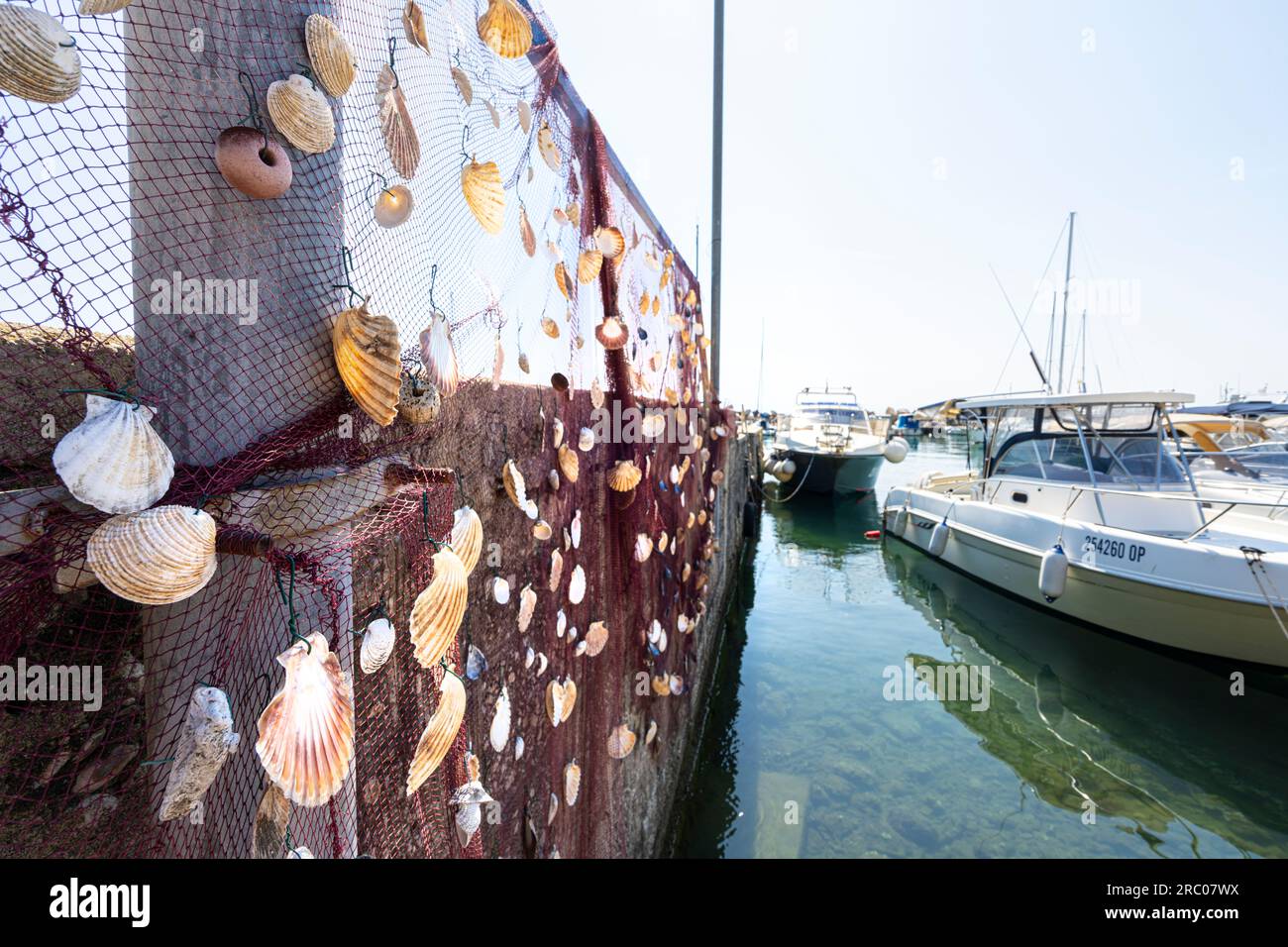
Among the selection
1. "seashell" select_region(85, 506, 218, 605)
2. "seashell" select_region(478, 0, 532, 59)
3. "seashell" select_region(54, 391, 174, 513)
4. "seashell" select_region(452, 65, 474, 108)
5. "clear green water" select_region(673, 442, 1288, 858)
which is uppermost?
"seashell" select_region(478, 0, 532, 59)

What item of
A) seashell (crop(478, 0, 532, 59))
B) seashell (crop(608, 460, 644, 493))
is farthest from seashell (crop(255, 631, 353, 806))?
seashell (crop(608, 460, 644, 493))

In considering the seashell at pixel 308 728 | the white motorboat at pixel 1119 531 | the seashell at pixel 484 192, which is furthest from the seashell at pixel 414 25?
the white motorboat at pixel 1119 531

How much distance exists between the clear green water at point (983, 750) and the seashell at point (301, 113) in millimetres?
5041

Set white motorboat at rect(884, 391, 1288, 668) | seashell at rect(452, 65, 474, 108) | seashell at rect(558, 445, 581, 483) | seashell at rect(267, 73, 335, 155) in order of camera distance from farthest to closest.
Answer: white motorboat at rect(884, 391, 1288, 668) < seashell at rect(558, 445, 581, 483) < seashell at rect(452, 65, 474, 108) < seashell at rect(267, 73, 335, 155)

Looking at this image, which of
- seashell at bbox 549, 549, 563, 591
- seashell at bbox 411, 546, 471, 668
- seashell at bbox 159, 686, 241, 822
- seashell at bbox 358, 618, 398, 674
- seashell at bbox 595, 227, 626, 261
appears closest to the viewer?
seashell at bbox 159, 686, 241, 822

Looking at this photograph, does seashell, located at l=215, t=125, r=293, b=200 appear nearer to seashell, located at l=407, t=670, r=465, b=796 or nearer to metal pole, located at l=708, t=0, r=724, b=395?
seashell, located at l=407, t=670, r=465, b=796

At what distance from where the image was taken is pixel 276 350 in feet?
3.10

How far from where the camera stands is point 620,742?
124 inches

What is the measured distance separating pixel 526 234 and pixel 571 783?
215 cm

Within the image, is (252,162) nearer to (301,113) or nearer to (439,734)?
(301,113)

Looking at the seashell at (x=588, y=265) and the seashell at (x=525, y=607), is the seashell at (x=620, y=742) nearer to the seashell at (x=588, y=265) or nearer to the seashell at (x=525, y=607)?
the seashell at (x=525, y=607)

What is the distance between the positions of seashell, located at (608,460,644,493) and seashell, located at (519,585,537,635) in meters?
1.02

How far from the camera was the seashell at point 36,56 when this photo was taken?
0.66m

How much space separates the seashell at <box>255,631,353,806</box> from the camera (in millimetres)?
827
